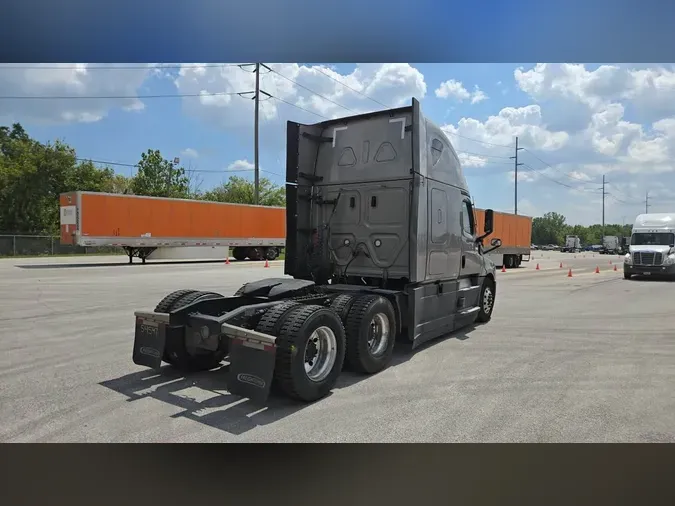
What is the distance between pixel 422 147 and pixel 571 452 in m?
4.06

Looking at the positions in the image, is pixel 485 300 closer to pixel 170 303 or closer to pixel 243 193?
pixel 170 303

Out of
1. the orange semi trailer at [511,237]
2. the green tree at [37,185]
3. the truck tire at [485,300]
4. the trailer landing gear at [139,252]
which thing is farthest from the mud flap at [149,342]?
the green tree at [37,185]

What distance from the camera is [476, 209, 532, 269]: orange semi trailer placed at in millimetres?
29812

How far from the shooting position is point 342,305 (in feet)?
18.5

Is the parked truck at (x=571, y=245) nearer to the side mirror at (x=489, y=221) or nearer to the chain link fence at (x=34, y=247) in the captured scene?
the chain link fence at (x=34, y=247)

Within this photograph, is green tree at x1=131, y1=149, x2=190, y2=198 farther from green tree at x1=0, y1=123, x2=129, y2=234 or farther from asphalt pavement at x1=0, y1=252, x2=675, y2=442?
asphalt pavement at x1=0, y1=252, x2=675, y2=442

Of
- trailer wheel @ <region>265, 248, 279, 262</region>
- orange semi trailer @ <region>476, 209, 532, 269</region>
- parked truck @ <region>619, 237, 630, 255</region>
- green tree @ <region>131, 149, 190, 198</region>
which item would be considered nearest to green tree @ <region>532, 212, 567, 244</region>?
orange semi trailer @ <region>476, 209, 532, 269</region>

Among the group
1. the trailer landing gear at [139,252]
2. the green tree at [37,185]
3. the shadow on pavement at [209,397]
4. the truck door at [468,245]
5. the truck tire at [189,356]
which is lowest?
the shadow on pavement at [209,397]

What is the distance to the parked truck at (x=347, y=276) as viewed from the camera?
465 cm

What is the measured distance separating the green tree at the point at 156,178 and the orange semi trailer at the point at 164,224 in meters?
9.95

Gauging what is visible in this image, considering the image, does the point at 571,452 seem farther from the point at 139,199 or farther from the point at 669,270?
the point at 139,199

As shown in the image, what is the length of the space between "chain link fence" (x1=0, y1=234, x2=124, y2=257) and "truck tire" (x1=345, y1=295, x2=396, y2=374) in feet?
102

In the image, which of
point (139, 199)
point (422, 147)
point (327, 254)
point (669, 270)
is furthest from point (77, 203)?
point (669, 270)

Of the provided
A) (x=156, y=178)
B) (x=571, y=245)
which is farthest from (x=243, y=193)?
(x=571, y=245)
